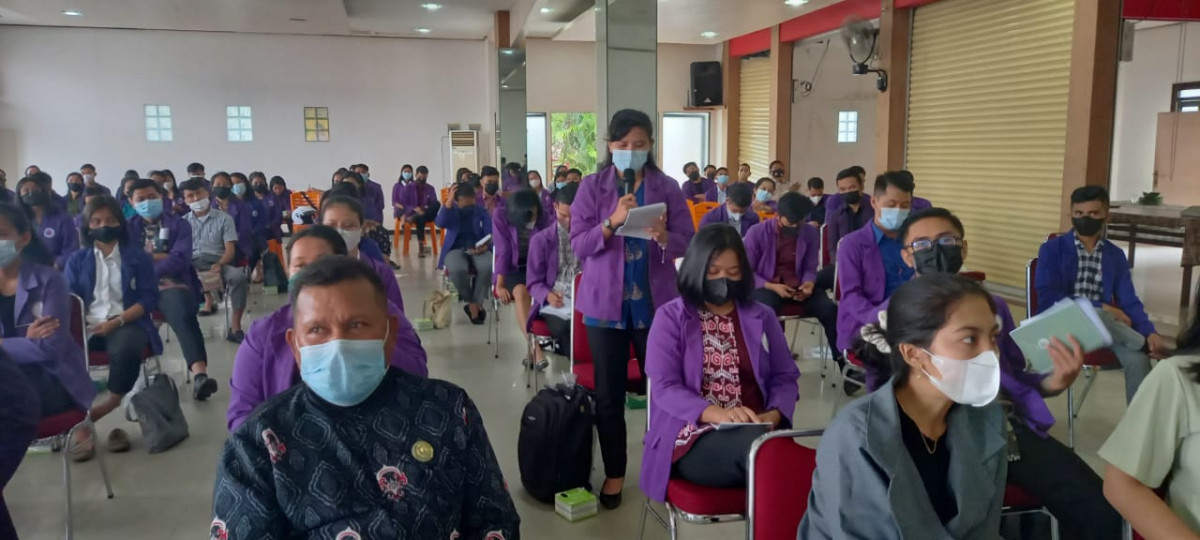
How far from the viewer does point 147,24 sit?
44.7 ft

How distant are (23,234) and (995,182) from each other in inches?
341

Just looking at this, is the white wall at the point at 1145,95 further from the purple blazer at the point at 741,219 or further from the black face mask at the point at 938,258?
the black face mask at the point at 938,258

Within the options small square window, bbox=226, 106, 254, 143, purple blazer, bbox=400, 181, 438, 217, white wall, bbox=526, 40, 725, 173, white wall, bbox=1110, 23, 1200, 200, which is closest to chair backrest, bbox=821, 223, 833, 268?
purple blazer, bbox=400, 181, 438, 217

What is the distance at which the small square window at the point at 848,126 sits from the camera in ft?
46.8

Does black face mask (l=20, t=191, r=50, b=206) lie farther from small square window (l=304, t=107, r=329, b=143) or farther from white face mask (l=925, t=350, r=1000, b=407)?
small square window (l=304, t=107, r=329, b=143)

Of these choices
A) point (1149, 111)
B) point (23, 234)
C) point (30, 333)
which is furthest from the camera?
point (1149, 111)

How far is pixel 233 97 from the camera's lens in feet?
48.9

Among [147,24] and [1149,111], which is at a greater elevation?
[147,24]

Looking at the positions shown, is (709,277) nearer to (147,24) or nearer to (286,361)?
(286,361)

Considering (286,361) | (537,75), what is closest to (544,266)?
(286,361)

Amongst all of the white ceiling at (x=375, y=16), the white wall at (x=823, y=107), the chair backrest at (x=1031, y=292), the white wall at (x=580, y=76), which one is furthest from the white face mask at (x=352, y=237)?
the white wall at (x=580, y=76)

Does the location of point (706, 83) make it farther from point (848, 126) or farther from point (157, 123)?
point (157, 123)

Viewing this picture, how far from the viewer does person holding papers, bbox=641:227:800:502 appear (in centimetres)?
254

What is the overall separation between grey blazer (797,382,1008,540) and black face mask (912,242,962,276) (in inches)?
52.1
